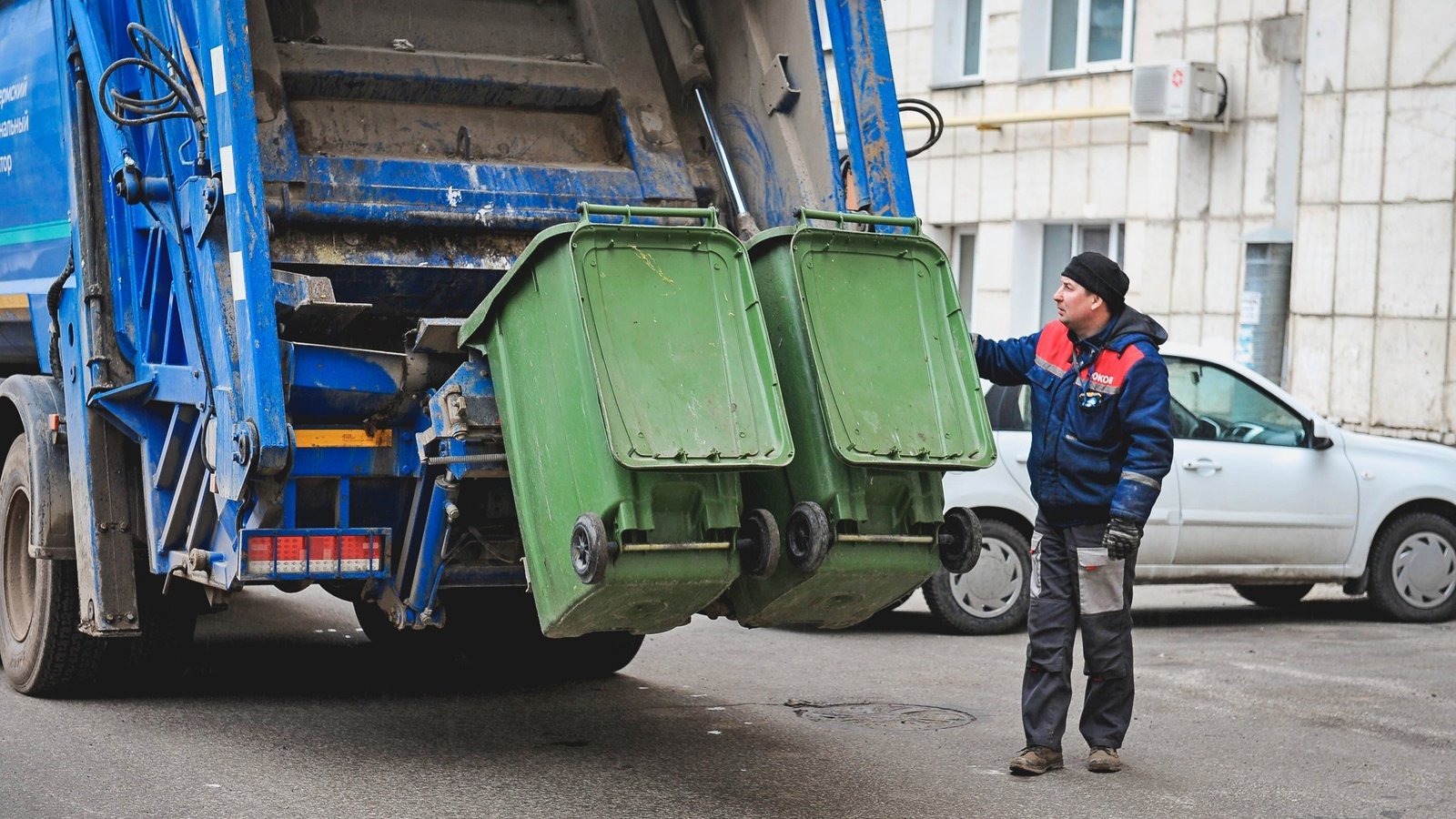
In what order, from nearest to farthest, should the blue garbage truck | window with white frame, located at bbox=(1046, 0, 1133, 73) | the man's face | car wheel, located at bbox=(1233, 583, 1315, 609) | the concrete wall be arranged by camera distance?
1. the blue garbage truck
2. the man's face
3. car wheel, located at bbox=(1233, 583, 1315, 609)
4. the concrete wall
5. window with white frame, located at bbox=(1046, 0, 1133, 73)

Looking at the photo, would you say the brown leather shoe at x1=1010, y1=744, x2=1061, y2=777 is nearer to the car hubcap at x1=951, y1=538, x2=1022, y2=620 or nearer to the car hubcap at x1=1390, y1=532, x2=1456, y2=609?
the car hubcap at x1=951, y1=538, x2=1022, y2=620

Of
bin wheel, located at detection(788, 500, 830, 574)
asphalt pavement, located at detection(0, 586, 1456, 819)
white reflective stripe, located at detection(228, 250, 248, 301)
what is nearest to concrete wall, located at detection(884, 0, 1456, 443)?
asphalt pavement, located at detection(0, 586, 1456, 819)

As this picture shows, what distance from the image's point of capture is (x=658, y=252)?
16.1 feet

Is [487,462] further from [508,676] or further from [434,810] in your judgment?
[508,676]

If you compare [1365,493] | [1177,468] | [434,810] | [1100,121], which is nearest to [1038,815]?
[434,810]

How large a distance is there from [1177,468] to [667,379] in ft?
16.7

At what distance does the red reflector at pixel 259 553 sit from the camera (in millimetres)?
5406

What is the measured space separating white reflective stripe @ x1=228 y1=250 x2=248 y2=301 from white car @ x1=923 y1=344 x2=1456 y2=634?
4.33 meters

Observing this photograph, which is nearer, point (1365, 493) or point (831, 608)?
point (831, 608)

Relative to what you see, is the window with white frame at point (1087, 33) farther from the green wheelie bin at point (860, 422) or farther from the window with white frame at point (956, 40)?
the green wheelie bin at point (860, 422)

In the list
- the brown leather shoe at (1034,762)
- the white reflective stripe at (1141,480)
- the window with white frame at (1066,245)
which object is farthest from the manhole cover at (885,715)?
the window with white frame at (1066,245)

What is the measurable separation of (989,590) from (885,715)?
2.31m

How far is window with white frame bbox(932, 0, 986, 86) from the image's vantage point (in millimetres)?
17203

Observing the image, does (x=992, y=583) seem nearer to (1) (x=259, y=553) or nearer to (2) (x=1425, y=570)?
(2) (x=1425, y=570)
